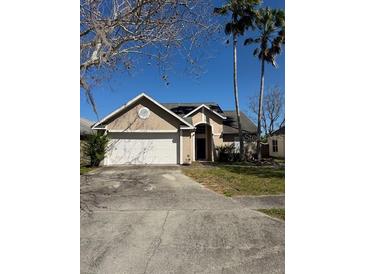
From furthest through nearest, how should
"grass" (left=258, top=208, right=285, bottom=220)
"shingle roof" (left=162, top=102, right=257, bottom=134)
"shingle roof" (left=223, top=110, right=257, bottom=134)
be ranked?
"shingle roof" (left=162, top=102, right=257, bottom=134)
"shingle roof" (left=223, top=110, right=257, bottom=134)
"grass" (left=258, top=208, right=285, bottom=220)

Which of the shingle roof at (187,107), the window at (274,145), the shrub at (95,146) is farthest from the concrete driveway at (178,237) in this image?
the window at (274,145)

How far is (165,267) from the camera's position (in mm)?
2684

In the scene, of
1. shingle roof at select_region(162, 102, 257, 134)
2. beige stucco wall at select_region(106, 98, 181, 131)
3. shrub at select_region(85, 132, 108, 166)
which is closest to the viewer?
shrub at select_region(85, 132, 108, 166)

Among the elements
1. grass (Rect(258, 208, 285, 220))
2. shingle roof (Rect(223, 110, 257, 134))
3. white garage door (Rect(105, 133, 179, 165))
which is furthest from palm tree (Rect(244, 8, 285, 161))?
grass (Rect(258, 208, 285, 220))

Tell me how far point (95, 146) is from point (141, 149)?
110 inches

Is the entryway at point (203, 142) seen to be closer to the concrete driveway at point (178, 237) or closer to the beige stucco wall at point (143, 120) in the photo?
the beige stucco wall at point (143, 120)

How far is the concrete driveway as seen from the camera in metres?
2.73

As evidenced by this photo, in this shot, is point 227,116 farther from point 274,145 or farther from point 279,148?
point 279,148

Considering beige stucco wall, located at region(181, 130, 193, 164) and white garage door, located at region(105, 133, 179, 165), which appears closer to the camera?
white garage door, located at region(105, 133, 179, 165)

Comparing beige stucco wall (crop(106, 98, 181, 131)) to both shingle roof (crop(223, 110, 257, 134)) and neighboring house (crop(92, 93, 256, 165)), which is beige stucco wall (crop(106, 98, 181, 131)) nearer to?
neighboring house (crop(92, 93, 256, 165))

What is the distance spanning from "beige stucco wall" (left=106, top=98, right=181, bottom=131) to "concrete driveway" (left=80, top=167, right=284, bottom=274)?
375 inches
